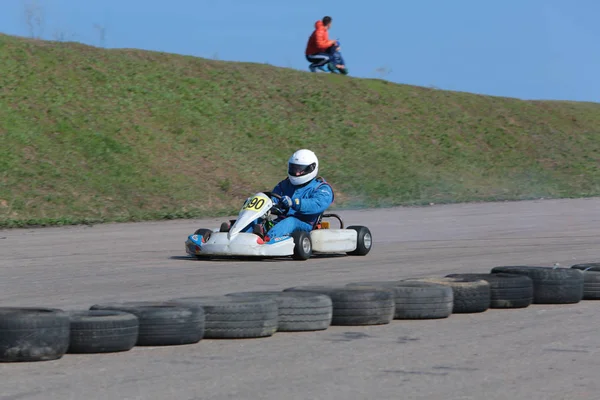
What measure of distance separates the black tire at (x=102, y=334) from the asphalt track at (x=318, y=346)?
72mm

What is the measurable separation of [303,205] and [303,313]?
5623 millimetres

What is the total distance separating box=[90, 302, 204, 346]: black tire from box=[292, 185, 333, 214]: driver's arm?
6.12 meters

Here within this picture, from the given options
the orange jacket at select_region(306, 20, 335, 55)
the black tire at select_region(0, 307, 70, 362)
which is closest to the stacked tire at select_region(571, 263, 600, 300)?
the black tire at select_region(0, 307, 70, 362)

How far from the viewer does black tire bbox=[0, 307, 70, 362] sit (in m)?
5.82

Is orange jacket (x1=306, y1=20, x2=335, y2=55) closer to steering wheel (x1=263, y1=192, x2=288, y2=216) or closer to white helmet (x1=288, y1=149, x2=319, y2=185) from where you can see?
white helmet (x1=288, y1=149, x2=319, y2=185)

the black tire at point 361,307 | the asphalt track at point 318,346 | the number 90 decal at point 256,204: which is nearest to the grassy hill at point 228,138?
the number 90 decal at point 256,204

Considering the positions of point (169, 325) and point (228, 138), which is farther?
point (228, 138)

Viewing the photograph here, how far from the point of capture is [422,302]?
7.70 meters

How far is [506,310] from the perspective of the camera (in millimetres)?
8320

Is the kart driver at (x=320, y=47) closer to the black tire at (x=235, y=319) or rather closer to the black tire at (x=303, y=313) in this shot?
the black tire at (x=303, y=313)

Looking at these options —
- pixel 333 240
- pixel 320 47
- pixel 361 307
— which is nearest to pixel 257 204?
pixel 333 240

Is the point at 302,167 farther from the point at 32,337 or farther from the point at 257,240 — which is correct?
the point at 32,337

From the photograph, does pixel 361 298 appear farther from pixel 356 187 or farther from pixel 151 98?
pixel 151 98

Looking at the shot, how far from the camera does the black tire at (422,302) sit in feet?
25.2
